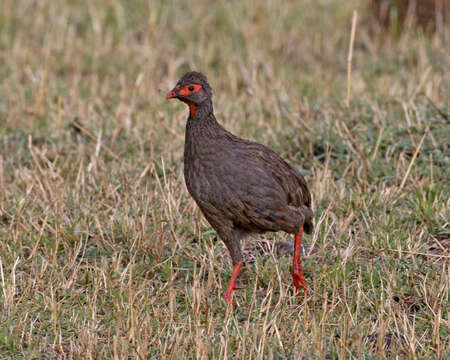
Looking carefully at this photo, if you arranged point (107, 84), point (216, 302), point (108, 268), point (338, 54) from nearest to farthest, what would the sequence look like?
point (216, 302)
point (108, 268)
point (107, 84)
point (338, 54)

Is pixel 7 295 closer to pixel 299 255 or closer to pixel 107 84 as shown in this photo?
pixel 299 255

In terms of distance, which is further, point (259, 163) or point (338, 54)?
point (338, 54)

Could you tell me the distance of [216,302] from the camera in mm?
4793

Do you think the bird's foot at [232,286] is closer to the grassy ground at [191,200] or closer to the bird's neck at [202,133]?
the grassy ground at [191,200]

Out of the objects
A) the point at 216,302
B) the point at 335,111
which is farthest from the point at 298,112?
the point at 216,302

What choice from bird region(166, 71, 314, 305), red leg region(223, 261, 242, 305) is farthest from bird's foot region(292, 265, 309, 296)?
red leg region(223, 261, 242, 305)

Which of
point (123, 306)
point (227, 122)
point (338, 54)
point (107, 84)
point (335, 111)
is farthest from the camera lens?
point (338, 54)

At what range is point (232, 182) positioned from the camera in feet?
14.8

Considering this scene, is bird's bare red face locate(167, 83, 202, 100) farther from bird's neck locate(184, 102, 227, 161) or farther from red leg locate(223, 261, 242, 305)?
red leg locate(223, 261, 242, 305)

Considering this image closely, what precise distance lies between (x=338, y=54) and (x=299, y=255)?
5440 mm

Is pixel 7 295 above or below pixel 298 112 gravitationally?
below

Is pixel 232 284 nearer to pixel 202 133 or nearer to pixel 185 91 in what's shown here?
pixel 202 133

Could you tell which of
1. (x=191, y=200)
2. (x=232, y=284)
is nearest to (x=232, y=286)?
(x=232, y=284)

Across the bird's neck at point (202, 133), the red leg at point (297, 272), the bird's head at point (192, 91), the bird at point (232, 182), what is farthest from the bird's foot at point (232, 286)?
the bird's head at point (192, 91)
